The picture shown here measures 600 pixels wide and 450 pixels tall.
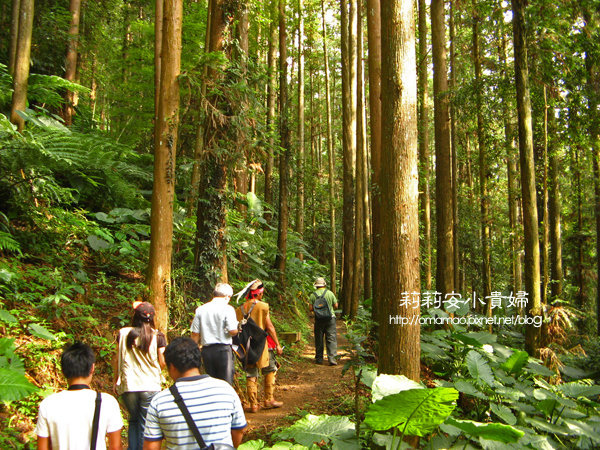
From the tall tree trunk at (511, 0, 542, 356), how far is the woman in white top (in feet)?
23.0

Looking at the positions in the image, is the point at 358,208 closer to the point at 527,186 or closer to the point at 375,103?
the point at 375,103

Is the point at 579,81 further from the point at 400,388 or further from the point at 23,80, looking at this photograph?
the point at 23,80

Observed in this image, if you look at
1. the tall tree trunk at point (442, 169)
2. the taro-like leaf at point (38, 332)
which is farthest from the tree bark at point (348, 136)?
the taro-like leaf at point (38, 332)

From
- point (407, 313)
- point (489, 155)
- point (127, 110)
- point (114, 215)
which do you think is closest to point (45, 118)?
point (114, 215)

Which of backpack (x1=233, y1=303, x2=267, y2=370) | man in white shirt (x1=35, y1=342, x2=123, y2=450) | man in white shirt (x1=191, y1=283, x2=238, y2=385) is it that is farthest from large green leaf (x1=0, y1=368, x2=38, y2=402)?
backpack (x1=233, y1=303, x2=267, y2=370)

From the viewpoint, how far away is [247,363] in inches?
250

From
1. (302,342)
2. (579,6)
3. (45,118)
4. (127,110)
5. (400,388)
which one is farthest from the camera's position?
(127,110)

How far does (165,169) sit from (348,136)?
10179 millimetres

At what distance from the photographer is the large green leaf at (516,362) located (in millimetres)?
6410

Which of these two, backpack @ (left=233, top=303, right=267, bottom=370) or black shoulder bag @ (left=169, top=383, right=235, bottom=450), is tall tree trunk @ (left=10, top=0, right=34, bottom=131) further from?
black shoulder bag @ (left=169, top=383, right=235, bottom=450)

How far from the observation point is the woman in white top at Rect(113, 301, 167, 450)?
4270mm

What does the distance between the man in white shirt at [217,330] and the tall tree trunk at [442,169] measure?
5866 mm

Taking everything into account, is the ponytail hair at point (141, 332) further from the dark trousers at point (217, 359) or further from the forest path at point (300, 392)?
the forest path at point (300, 392)

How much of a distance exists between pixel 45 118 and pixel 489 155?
13478 mm
